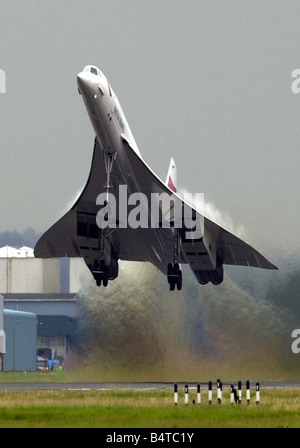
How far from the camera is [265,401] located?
25578mm

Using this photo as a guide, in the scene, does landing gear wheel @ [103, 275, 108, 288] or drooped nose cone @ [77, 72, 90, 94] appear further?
landing gear wheel @ [103, 275, 108, 288]

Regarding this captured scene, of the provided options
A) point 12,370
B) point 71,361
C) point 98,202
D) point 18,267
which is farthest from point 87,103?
point 18,267

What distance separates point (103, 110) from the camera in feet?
99.9

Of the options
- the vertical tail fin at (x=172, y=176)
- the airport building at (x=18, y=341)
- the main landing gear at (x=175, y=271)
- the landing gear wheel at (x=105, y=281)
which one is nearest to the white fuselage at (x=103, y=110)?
the main landing gear at (x=175, y=271)

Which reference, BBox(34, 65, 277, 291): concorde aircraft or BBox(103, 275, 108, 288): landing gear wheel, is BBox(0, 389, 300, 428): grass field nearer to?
BBox(34, 65, 277, 291): concorde aircraft

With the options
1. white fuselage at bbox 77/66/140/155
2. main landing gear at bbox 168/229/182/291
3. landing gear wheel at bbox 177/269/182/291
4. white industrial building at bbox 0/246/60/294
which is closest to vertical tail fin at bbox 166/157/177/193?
main landing gear at bbox 168/229/182/291

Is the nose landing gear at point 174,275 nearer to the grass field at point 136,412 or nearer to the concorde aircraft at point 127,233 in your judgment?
the concorde aircraft at point 127,233

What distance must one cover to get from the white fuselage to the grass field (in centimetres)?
852

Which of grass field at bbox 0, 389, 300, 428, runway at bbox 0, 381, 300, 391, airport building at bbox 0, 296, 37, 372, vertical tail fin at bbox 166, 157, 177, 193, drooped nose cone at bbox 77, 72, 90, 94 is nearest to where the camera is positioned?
grass field at bbox 0, 389, 300, 428

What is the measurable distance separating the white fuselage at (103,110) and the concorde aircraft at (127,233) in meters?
0.04

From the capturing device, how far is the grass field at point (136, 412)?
2017 centimetres

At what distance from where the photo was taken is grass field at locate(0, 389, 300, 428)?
66.2 ft
